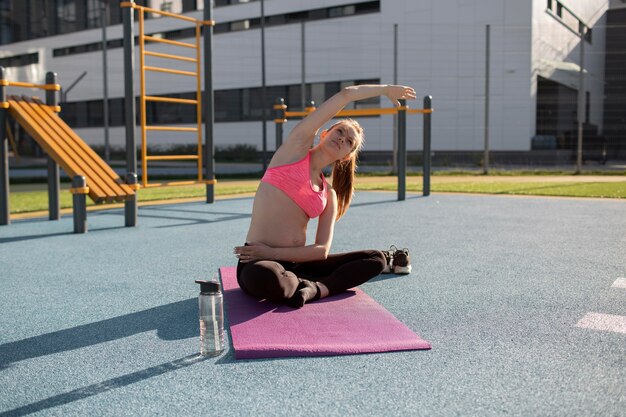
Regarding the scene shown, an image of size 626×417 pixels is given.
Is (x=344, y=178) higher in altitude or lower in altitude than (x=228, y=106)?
lower

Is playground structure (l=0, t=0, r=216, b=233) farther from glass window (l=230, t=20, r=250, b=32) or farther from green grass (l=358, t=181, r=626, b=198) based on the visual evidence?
glass window (l=230, t=20, r=250, b=32)

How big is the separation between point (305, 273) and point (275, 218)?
54 centimetres

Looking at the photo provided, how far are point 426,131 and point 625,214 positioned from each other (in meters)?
3.41

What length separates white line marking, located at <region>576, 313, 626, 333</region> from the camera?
124 inches

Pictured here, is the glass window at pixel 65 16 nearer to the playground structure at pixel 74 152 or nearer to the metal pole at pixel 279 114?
the metal pole at pixel 279 114

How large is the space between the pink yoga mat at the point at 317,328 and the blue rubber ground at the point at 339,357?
0.30 ft

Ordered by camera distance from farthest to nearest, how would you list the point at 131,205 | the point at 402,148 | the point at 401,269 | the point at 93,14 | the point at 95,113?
the point at 93,14, the point at 95,113, the point at 402,148, the point at 131,205, the point at 401,269

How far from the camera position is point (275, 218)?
361cm

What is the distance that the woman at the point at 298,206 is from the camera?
346cm

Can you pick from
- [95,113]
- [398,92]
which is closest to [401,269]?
[398,92]

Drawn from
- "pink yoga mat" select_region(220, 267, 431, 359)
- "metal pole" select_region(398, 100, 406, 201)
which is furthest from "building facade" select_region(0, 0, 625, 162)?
"pink yoga mat" select_region(220, 267, 431, 359)

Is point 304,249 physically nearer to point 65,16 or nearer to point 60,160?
point 60,160

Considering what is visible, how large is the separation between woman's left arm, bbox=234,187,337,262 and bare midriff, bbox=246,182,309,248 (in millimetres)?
65

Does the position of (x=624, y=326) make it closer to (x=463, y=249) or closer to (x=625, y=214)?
(x=463, y=249)
